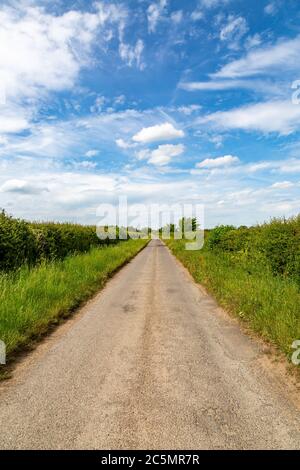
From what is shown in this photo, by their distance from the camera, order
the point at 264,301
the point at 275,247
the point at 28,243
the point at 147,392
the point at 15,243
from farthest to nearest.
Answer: the point at 28,243
the point at 15,243
the point at 275,247
the point at 264,301
the point at 147,392

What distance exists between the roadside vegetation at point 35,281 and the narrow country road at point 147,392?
0.54 meters

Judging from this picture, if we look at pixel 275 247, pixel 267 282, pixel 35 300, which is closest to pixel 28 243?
pixel 35 300

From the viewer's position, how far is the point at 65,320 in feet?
28.9

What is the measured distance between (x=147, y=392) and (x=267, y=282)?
6589 mm

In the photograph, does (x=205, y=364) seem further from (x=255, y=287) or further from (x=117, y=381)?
(x=255, y=287)

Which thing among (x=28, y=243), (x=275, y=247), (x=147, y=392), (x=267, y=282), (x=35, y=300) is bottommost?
(x=147, y=392)

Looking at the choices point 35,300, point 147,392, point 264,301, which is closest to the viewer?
point 147,392

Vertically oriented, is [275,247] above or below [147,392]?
above

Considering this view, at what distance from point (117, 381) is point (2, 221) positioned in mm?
9039

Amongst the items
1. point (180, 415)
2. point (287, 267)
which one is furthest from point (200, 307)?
point (180, 415)

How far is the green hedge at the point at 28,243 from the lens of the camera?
12.1 metres

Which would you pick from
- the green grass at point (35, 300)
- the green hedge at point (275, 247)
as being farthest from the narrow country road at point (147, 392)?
the green hedge at point (275, 247)

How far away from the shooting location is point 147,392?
15.7 ft

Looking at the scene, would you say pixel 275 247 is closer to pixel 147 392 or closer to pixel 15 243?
pixel 147 392
